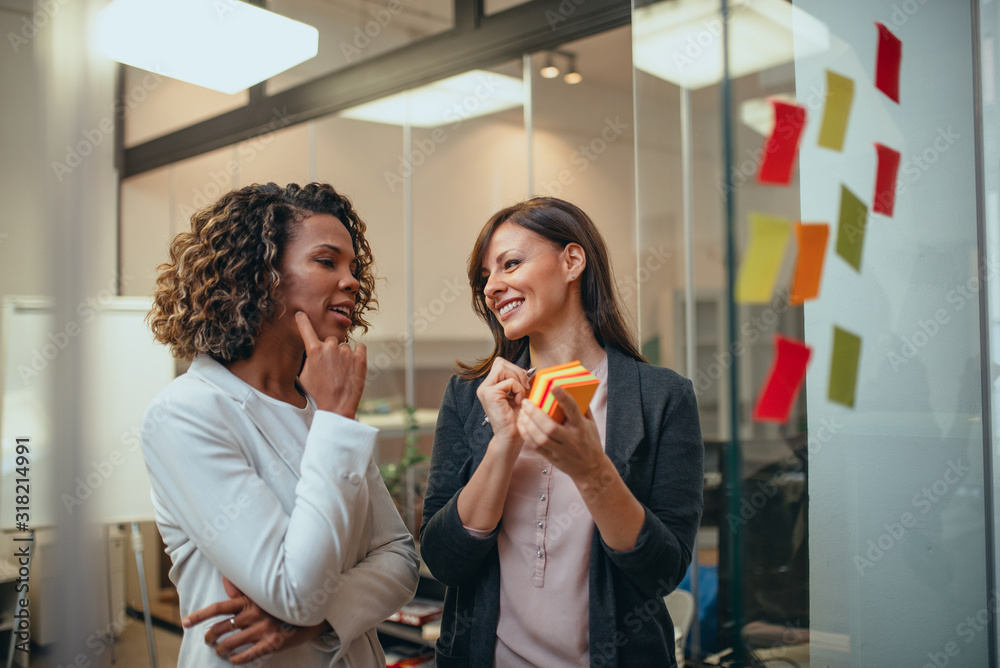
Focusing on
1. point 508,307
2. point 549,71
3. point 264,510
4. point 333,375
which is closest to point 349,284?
point 333,375

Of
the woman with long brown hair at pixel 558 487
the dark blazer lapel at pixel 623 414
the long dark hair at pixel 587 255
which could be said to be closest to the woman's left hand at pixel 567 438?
the woman with long brown hair at pixel 558 487

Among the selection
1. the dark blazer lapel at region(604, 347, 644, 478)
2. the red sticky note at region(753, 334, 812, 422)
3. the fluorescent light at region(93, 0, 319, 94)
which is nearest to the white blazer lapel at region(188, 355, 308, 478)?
the dark blazer lapel at region(604, 347, 644, 478)

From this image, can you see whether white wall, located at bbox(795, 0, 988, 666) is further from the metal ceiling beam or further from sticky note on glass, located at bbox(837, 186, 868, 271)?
the metal ceiling beam

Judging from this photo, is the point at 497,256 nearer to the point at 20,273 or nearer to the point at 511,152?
the point at 20,273

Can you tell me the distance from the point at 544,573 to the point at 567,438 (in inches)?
12.1

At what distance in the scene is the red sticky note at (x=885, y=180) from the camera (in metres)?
1.63

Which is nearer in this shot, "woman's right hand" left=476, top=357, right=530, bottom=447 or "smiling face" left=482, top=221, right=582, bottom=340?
"woman's right hand" left=476, top=357, right=530, bottom=447

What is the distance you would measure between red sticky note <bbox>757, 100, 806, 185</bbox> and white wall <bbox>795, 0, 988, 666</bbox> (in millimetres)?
33

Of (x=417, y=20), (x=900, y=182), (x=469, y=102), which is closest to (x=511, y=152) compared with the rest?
(x=469, y=102)

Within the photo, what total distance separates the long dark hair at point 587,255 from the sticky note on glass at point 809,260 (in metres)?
0.52

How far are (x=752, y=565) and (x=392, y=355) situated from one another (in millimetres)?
2796

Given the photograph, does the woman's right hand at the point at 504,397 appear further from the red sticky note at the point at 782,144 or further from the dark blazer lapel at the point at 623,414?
the red sticky note at the point at 782,144

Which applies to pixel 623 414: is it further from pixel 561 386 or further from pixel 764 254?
pixel 764 254

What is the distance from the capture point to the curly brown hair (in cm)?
120
